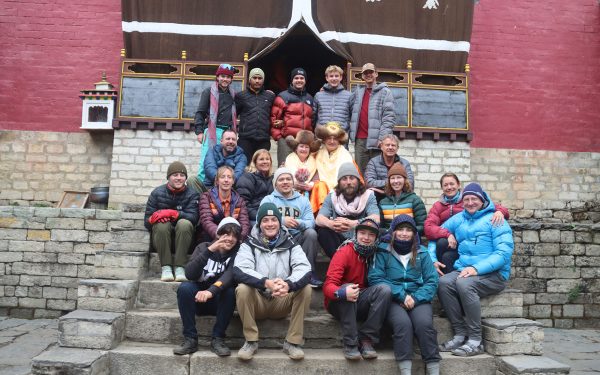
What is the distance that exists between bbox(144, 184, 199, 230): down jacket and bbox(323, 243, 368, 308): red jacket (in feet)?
5.20

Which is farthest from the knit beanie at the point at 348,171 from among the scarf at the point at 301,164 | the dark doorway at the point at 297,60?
the dark doorway at the point at 297,60

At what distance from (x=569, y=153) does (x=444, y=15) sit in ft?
13.0

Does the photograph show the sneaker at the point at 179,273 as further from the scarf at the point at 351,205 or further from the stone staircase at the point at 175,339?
the scarf at the point at 351,205

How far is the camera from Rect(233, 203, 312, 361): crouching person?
3996 mm

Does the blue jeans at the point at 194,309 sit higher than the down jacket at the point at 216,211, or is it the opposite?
the down jacket at the point at 216,211

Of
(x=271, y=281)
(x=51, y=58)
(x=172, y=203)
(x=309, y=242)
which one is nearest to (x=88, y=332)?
(x=172, y=203)

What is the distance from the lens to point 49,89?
31.8 feet

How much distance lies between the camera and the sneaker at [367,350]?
13.4ft

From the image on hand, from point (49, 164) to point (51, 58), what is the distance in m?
2.07

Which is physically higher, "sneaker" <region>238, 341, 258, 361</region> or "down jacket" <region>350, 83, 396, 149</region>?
"down jacket" <region>350, 83, 396, 149</region>

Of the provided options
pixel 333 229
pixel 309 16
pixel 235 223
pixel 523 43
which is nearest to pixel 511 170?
pixel 523 43

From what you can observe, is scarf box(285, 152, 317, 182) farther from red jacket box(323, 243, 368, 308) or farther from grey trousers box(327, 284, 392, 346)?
grey trousers box(327, 284, 392, 346)

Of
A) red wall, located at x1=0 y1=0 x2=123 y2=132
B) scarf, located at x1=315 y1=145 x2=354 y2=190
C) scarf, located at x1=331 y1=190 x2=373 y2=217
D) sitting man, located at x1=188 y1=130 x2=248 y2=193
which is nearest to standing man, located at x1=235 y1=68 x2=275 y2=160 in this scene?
sitting man, located at x1=188 y1=130 x2=248 y2=193

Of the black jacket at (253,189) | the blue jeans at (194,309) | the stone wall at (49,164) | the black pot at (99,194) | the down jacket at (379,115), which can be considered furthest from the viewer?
the stone wall at (49,164)
